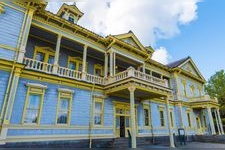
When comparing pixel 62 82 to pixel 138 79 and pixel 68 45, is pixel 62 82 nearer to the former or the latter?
pixel 68 45

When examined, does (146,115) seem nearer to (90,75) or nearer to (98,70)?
(98,70)

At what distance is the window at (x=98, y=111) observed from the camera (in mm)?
12768

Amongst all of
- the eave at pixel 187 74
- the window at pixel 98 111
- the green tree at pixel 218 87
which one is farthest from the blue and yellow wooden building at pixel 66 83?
the green tree at pixel 218 87

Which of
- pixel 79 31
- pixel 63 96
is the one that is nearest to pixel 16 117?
pixel 63 96

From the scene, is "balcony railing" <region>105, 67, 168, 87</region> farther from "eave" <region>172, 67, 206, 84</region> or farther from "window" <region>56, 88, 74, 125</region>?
"eave" <region>172, 67, 206, 84</region>

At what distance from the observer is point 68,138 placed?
424 inches

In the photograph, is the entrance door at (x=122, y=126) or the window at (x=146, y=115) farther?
the window at (x=146, y=115)

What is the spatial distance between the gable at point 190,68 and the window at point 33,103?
2019 cm

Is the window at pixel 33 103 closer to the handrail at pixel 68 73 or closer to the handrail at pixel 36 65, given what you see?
the handrail at pixel 36 65

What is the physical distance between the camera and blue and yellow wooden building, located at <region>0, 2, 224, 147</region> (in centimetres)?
943

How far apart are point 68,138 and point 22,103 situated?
3625 mm

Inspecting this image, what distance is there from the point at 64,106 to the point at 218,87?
3345cm

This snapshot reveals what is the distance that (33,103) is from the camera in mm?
10086

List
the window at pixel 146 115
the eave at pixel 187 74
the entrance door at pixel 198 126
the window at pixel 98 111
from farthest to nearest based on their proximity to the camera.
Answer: the entrance door at pixel 198 126, the eave at pixel 187 74, the window at pixel 146 115, the window at pixel 98 111
